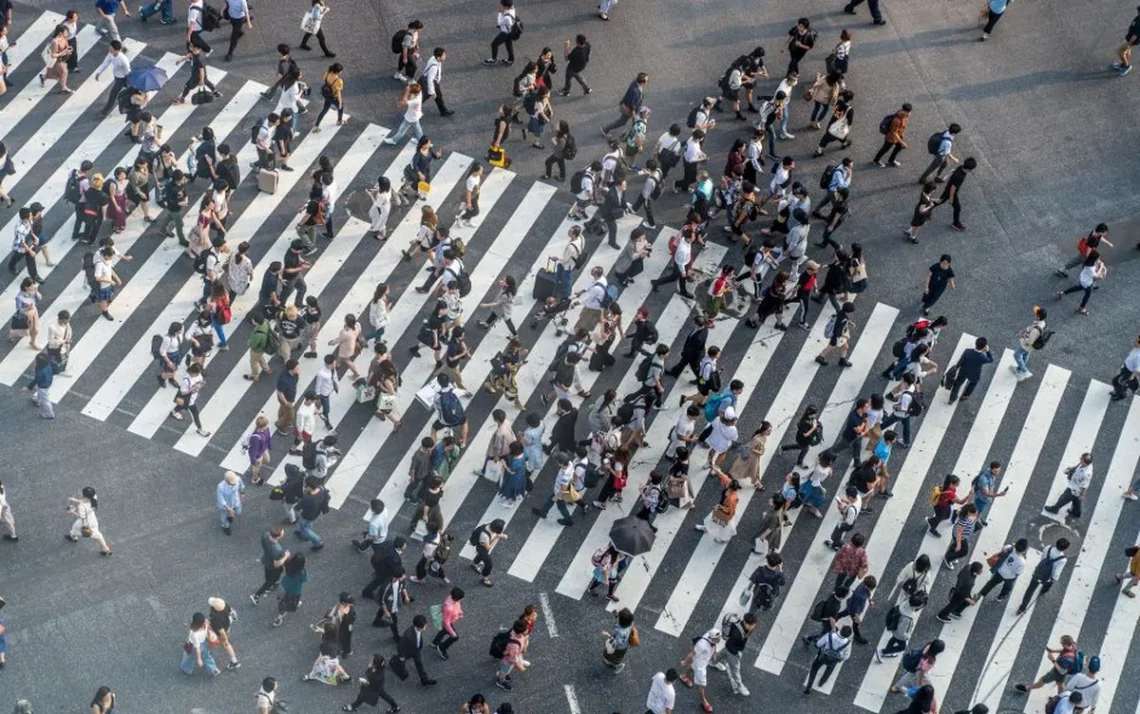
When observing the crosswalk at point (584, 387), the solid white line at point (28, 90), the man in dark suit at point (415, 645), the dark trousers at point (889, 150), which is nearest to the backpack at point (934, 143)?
the dark trousers at point (889, 150)

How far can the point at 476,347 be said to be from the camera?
38656 mm

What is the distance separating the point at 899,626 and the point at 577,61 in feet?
48.4

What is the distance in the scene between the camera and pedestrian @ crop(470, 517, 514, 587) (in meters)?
34.3

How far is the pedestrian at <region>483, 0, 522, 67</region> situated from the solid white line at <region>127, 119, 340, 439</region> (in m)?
3.99

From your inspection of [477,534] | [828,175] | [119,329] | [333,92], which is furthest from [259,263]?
[828,175]

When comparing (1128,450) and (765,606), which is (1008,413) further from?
(765,606)

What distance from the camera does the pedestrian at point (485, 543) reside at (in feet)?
113

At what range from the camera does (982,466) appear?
124 ft

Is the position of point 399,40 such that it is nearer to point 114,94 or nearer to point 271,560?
point 114,94

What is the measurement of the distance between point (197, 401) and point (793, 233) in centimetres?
1230

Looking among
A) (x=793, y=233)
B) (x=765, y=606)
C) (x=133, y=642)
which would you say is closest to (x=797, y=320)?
(x=793, y=233)

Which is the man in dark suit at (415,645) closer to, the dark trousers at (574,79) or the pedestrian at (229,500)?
the pedestrian at (229,500)

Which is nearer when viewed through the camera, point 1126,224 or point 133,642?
point 133,642

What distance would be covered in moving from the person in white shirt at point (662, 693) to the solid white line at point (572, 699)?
59.0 inches
